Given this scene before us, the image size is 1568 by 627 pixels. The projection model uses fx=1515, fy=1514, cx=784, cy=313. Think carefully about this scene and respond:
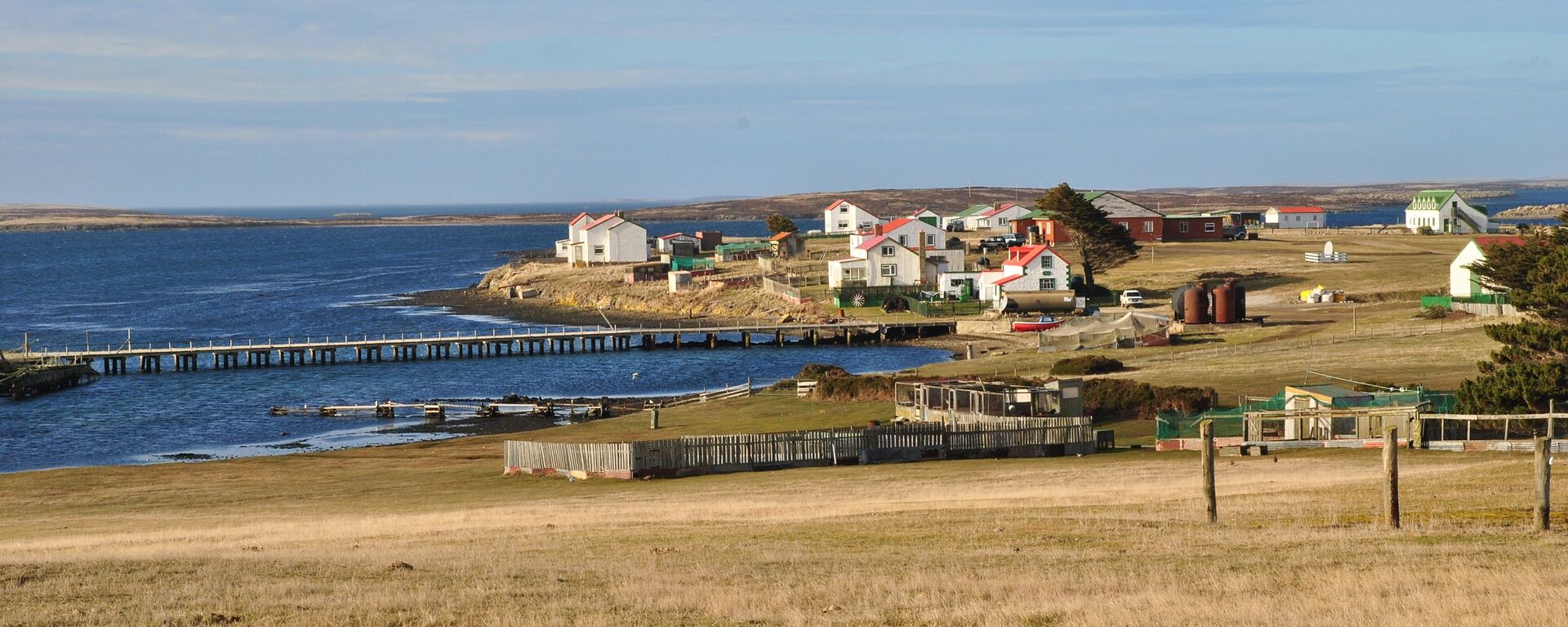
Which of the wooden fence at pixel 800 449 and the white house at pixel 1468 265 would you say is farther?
the white house at pixel 1468 265

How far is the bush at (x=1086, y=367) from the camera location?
59500mm

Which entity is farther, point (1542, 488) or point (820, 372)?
point (820, 372)

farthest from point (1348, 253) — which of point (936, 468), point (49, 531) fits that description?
point (49, 531)

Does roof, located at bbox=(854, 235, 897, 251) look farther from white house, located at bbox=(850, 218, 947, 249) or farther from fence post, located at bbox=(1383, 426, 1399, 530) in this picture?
fence post, located at bbox=(1383, 426, 1399, 530)

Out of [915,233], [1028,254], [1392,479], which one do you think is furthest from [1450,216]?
[1392,479]

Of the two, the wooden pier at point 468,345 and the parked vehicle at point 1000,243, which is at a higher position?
the parked vehicle at point 1000,243

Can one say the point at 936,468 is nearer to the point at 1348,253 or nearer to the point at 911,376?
the point at 911,376

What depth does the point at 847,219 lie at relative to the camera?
6481 inches

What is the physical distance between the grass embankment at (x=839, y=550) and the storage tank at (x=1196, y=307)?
42358 millimetres

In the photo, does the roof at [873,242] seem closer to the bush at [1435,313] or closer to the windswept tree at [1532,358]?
the bush at [1435,313]

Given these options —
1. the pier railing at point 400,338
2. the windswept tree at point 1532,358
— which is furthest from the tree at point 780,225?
the windswept tree at point 1532,358

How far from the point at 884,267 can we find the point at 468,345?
30.8 metres

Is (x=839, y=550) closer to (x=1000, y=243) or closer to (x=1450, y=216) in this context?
(x=1000, y=243)

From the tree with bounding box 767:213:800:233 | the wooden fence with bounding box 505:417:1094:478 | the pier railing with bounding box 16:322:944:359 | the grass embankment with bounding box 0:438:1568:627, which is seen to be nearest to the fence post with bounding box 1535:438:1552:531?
the grass embankment with bounding box 0:438:1568:627
